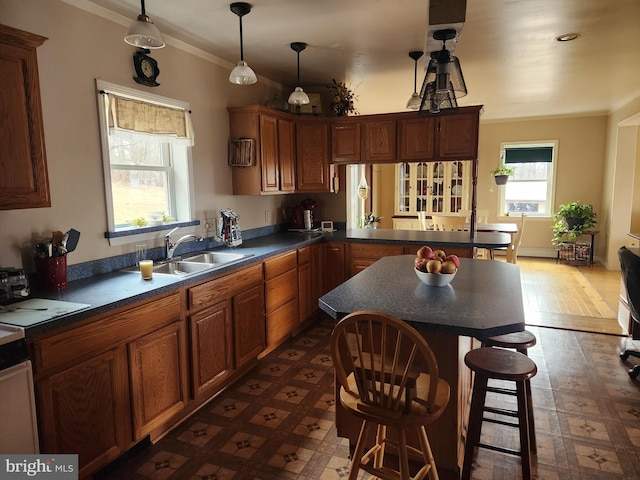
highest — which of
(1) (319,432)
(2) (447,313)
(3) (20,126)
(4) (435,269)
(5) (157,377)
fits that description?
(3) (20,126)

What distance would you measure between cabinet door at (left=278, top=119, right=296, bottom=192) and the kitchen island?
6.69 ft

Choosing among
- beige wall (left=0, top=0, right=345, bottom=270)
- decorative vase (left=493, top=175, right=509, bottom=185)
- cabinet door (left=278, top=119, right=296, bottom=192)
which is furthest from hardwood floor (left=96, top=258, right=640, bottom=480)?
decorative vase (left=493, top=175, right=509, bottom=185)

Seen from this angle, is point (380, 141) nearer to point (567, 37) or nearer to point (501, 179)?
point (567, 37)

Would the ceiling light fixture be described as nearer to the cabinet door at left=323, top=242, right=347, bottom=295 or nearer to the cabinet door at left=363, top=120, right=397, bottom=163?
the cabinet door at left=363, top=120, right=397, bottom=163

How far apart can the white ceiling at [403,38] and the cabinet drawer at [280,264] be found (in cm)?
170

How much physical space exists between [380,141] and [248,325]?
7.67 ft

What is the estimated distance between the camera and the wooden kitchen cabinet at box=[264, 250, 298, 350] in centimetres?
338

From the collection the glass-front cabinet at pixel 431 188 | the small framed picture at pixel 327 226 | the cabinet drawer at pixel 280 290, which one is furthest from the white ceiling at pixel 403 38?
the glass-front cabinet at pixel 431 188

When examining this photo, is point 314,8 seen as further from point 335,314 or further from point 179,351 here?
point 179,351

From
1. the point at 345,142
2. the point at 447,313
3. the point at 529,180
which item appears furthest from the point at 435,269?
the point at 529,180

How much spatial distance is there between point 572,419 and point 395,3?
2730mm

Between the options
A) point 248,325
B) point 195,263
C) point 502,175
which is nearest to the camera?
point 195,263

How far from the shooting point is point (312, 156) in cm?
446

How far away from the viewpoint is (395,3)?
2.55 metres
